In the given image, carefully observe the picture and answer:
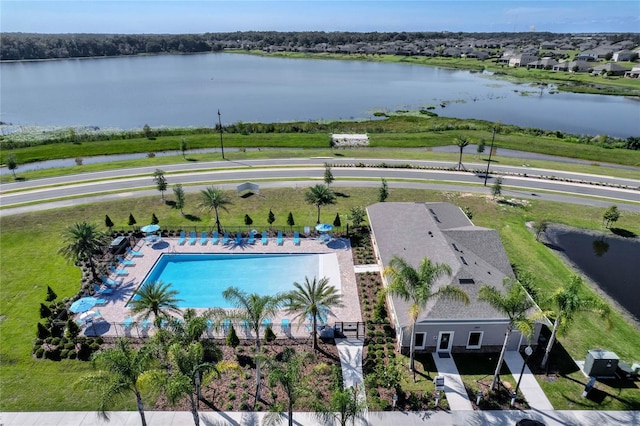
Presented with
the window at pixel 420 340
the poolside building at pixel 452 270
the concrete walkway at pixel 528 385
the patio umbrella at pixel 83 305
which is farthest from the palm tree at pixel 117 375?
the concrete walkway at pixel 528 385

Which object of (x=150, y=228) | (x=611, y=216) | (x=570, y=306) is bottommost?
(x=150, y=228)

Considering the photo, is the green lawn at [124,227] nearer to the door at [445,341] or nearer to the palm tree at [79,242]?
the palm tree at [79,242]

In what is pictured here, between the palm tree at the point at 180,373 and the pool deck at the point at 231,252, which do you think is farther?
the pool deck at the point at 231,252

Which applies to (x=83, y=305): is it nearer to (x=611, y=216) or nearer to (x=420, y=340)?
(x=420, y=340)

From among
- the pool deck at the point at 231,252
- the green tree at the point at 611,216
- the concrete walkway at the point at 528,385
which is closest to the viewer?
the concrete walkway at the point at 528,385

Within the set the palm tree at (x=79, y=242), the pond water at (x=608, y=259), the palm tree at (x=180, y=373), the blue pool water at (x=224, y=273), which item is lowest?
the blue pool water at (x=224, y=273)

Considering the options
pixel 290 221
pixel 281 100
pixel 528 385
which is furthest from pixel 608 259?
pixel 281 100

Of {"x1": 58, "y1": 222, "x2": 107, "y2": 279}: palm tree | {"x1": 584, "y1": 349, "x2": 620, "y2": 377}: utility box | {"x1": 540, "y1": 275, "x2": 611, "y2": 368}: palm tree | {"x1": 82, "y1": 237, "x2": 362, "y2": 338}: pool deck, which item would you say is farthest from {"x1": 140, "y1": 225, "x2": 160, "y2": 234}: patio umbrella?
{"x1": 584, "y1": 349, "x2": 620, "y2": 377}: utility box

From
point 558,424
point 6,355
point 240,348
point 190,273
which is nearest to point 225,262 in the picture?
point 190,273
